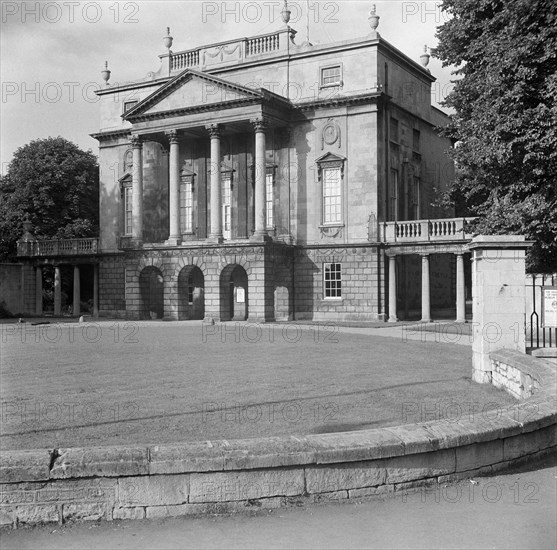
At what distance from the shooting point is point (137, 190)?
4453 cm

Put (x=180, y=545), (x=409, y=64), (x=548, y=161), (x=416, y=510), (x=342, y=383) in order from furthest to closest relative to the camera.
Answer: (x=409, y=64)
(x=548, y=161)
(x=342, y=383)
(x=416, y=510)
(x=180, y=545)

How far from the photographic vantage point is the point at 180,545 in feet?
17.7

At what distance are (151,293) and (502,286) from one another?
3600 centimetres

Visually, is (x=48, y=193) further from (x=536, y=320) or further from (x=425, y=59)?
(x=536, y=320)

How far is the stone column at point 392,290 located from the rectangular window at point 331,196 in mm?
4093

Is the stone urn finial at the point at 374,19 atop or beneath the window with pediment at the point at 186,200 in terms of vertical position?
atop

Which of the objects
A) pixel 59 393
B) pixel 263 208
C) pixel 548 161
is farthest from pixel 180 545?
pixel 263 208

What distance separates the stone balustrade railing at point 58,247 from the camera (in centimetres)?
4834

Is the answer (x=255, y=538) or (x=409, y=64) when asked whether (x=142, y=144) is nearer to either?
(x=409, y=64)

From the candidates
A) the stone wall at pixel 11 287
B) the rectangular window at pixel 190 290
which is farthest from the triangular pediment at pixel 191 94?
the stone wall at pixel 11 287

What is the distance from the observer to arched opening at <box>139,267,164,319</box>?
144 ft

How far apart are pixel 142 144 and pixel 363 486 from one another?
4073 cm

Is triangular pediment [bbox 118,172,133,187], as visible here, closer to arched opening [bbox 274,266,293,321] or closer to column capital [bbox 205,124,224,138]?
column capital [bbox 205,124,224,138]

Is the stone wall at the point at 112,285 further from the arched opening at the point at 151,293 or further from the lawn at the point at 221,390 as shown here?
the lawn at the point at 221,390
